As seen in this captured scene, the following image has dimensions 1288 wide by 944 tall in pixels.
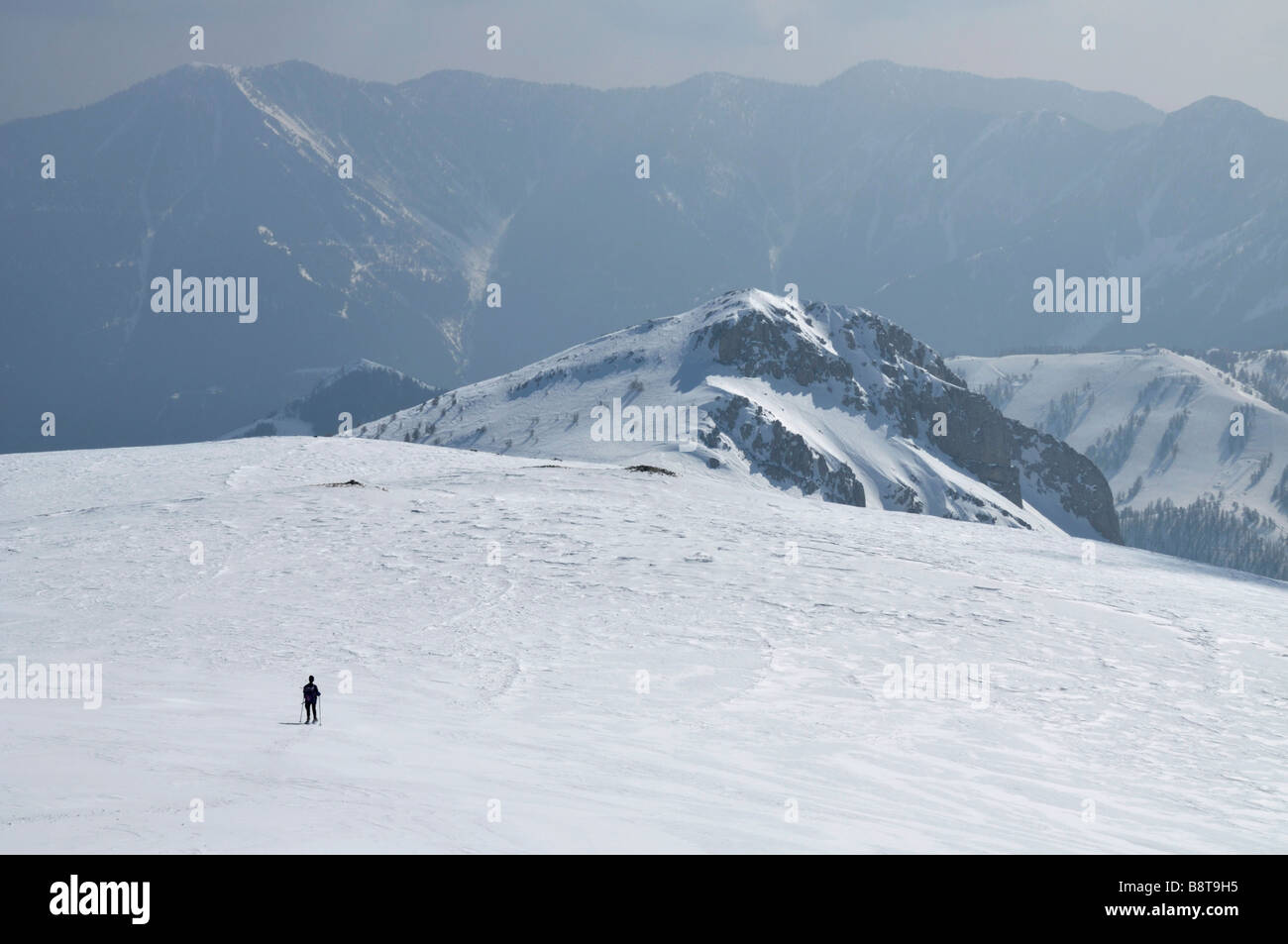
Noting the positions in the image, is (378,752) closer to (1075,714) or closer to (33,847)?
(33,847)

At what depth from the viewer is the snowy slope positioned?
18.7m

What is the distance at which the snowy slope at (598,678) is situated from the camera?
738 inches

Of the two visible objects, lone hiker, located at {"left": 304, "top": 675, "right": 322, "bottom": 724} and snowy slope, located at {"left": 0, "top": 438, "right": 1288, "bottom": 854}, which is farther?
lone hiker, located at {"left": 304, "top": 675, "right": 322, "bottom": 724}

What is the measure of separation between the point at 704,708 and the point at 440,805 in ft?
36.2

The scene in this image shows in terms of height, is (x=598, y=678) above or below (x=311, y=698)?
below

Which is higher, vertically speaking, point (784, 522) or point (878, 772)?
point (784, 522)

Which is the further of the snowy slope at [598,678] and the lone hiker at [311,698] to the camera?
the lone hiker at [311,698]

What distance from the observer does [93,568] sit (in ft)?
131

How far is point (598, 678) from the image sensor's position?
3077cm

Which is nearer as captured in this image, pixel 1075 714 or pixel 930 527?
pixel 1075 714

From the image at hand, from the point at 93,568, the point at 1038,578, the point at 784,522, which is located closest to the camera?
the point at 93,568

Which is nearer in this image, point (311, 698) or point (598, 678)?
point (311, 698)

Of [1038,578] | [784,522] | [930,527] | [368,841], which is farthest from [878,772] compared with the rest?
[930,527]
